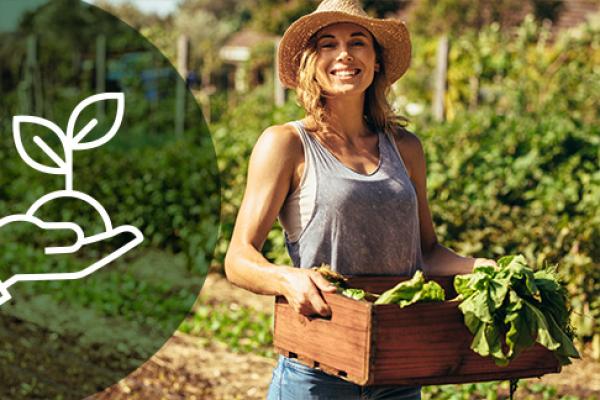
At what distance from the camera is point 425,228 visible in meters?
3.06

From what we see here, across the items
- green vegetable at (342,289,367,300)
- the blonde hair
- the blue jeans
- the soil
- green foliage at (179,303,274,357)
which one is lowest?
green foliage at (179,303,274,357)

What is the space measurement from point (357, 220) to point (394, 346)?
1.52 ft

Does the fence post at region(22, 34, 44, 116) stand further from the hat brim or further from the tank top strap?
the tank top strap

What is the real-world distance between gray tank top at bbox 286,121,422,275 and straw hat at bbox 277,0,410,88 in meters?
0.30

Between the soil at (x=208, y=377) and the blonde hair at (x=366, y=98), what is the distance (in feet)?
9.26

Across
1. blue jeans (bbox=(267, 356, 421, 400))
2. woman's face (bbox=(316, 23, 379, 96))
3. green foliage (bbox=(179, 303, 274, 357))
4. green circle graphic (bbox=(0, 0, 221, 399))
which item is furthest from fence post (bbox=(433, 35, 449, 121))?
blue jeans (bbox=(267, 356, 421, 400))

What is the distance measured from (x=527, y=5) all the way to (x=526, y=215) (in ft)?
81.3

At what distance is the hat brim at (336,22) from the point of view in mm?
2857

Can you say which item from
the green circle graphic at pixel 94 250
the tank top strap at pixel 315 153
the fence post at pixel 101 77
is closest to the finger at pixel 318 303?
the tank top strap at pixel 315 153

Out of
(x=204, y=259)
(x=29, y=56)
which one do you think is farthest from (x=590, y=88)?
(x=29, y=56)

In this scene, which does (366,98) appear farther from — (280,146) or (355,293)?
(355,293)

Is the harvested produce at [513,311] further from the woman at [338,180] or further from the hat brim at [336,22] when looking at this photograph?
the hat brim at [336,22]

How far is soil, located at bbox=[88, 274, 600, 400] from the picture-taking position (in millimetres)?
5531

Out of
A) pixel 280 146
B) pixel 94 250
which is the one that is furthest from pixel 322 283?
pixel 94 250
